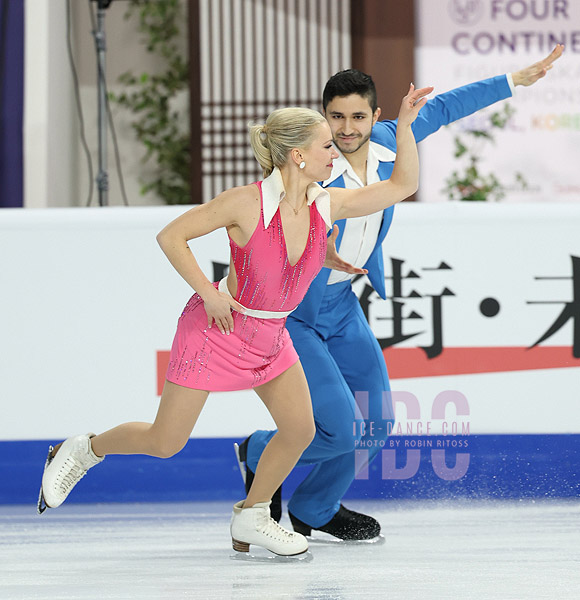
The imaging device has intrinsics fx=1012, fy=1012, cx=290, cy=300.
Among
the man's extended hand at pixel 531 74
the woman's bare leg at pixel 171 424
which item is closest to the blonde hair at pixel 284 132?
the woman's bare leg at pixel 171 424

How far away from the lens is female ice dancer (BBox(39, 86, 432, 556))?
2416 millimetres

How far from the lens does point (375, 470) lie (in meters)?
3.57

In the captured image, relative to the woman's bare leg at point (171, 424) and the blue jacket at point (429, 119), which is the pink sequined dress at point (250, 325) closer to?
the woman's bare leg at point (171, 424)

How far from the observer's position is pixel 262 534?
8.60ft

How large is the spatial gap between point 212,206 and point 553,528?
1.43 metres

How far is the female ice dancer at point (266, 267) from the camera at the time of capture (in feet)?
7.93

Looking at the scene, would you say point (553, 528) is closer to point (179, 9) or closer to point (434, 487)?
point (434, 487)

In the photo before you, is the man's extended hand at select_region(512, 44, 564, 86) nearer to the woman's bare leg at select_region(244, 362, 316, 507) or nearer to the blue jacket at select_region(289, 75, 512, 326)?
the blue jacket at select_region(289, 75, 512, 326)

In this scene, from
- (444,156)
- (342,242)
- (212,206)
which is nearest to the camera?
(212,206)

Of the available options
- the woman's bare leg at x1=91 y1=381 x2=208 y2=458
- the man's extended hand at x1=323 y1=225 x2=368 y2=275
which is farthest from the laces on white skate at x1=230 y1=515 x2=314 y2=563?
the man's extended hand at x1=323 y1=225 x2=368 y2=275

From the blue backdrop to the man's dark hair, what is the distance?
12.1 ft

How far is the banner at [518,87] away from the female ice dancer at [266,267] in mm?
5264

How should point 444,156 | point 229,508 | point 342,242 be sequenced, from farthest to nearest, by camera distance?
1. point 444,156
2. point 229,508
3. point 342,242

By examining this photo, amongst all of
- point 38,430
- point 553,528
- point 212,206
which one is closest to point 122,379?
point 38,430
